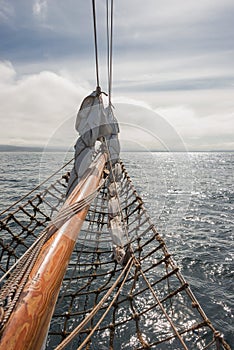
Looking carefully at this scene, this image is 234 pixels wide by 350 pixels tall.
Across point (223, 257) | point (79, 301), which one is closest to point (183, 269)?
point (223, 257)

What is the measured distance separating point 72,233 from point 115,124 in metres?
6.63

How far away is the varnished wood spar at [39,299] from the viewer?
143 centimetres

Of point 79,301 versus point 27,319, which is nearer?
point 27,319

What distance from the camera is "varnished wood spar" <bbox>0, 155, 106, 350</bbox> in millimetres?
1433

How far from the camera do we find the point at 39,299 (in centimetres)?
170

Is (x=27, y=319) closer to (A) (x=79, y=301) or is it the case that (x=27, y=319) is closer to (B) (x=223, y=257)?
(A) (x=79, y=301)

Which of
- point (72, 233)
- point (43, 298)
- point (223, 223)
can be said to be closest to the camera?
point (43, 298)

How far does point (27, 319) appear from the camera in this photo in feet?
5.00

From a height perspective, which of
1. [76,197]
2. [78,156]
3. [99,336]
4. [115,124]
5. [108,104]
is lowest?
[99,336]

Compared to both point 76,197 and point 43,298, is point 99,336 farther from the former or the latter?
point 43,298

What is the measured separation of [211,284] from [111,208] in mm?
4649

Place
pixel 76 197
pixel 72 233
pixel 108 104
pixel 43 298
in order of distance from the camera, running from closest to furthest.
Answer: pixel 43 298 < pixel 72 233 < pixel 76 197 < pixel 108 104

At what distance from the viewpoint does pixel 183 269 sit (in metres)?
8.60

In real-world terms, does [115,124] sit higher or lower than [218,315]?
higher
